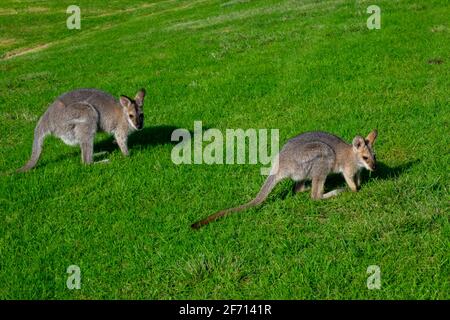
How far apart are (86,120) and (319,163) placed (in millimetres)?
5785

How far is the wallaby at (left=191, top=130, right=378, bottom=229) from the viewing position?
8789 millimetres

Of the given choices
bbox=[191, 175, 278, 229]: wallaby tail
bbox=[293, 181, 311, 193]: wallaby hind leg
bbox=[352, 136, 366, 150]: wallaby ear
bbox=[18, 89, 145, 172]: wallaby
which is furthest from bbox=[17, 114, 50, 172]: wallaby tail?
bbox=[352, 136, 366, 150]: wallaby ear

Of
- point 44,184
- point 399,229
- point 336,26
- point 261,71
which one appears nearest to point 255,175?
point 399,229

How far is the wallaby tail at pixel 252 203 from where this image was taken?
8.15 m

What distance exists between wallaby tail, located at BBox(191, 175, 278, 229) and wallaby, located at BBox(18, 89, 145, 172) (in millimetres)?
4225

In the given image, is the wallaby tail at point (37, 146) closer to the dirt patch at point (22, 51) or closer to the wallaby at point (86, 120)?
the wallaby at point (86, 120)

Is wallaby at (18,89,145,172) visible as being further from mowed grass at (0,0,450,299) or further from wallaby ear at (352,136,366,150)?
wallaby ear at (352,136,366,150)

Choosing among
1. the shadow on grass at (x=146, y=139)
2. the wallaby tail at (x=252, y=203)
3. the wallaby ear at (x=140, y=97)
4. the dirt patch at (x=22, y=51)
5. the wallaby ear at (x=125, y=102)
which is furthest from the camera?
the dirt patch at (x=22, y=51)

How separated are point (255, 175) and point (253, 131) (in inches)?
113

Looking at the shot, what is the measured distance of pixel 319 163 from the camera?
29.0 ft

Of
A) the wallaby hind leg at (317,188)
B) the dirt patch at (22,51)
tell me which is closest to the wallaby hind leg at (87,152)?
the wallaby hind leg at (317,188)

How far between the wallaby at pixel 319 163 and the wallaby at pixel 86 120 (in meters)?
4.31

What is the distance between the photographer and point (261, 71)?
18938 mm

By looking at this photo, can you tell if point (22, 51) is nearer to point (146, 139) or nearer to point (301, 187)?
point (146, 139)
